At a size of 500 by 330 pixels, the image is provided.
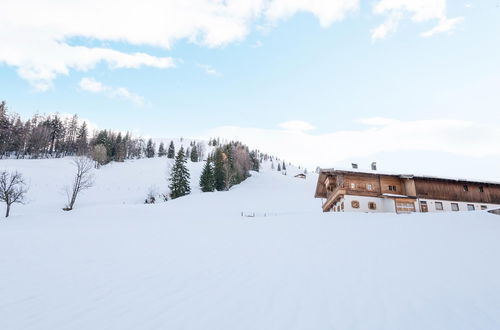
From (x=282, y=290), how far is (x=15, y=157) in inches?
4039

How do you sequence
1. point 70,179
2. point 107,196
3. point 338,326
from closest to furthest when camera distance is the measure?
point 338,326, point 107,196, point 70,179

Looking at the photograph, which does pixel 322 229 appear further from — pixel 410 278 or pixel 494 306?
pixel 494 306

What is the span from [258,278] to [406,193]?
112ft

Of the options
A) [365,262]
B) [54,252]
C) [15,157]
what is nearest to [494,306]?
[365,262]

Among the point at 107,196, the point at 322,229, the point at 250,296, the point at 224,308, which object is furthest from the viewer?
the point at 107,196

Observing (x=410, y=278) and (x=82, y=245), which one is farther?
(x=82, y=245)

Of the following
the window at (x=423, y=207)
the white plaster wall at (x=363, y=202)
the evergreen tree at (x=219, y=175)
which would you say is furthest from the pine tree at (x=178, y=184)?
the window at (x=423, y=207)

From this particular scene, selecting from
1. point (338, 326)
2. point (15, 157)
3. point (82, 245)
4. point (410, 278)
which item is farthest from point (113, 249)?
point (15, 157)

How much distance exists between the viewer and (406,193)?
36.8 m

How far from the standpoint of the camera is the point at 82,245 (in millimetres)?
15469

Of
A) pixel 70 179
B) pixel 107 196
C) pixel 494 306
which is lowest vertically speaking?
pixel 494 306

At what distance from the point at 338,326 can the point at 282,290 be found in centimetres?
255

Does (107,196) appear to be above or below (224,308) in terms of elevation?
above

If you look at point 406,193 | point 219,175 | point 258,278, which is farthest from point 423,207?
point 219,175
